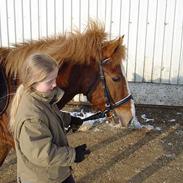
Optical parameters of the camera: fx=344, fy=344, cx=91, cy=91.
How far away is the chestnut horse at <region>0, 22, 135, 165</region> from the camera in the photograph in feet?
10.3

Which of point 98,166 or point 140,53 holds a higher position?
point 140,53

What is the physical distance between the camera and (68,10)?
21.0 ft

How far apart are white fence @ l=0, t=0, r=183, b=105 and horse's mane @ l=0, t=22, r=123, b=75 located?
3059 mm

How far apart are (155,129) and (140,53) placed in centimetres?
155

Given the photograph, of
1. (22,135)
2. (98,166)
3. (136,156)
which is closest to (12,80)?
(22,135)

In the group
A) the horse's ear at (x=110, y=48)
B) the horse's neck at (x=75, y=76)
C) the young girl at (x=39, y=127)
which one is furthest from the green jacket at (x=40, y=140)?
the horse's ear at (x=110, y=48)

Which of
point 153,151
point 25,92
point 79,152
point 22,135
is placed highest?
point 25,92

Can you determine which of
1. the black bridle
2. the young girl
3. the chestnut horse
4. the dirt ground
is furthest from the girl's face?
the dirt ground

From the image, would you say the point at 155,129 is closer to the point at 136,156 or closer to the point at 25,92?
the point at 136,156

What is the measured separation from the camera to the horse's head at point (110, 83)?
3.19 metres

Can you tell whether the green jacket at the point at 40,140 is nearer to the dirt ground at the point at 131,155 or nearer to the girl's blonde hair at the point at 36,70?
the girl's blonde hair at the point at 36,70

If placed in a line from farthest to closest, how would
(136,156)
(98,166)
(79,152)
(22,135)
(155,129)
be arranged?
(155,129)
(136,156)
(98,166)
(79,152)
(22,135)

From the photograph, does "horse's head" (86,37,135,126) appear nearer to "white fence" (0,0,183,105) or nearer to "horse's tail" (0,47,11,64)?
"horse's tail" (0,47,11,64)

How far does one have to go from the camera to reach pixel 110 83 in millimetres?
3219
